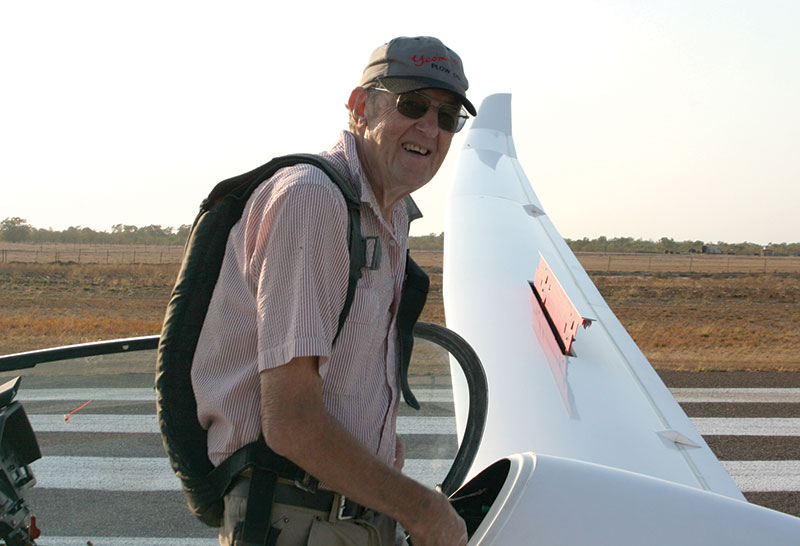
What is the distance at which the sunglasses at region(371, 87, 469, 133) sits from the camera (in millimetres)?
1729

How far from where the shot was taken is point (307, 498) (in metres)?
1.54

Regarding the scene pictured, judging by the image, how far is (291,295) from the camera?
1.36 meters

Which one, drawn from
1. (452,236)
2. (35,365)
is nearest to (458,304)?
(452,236)

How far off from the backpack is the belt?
27 mm

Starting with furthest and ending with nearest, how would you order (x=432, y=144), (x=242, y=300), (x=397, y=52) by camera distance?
(x=432, y=144) < (x=397, y=52) < (x=242, y=300)

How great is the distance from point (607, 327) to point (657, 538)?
2313 mm

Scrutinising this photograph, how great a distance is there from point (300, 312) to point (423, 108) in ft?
2.30

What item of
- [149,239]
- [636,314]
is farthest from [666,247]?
[636,314]

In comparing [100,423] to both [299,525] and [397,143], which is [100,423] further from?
[397,143]

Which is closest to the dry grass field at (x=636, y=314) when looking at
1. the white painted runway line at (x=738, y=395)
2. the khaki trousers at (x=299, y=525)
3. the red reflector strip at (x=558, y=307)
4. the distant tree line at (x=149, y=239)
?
the white painted runway line at (x=738, y=395)

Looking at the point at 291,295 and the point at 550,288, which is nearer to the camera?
the point at 291,295

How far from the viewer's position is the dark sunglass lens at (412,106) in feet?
5.67

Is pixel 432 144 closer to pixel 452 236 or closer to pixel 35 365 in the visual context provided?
pixel 35 365

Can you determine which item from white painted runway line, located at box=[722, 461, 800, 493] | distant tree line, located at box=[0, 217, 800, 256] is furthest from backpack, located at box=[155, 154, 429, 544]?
distant tree line, located at box=[0, 217, 800, 256]
